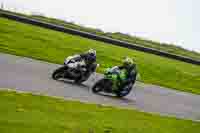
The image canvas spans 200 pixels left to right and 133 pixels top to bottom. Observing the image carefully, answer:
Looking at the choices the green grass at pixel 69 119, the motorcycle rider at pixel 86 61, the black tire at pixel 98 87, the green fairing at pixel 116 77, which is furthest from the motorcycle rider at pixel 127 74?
the green grass at pixel 69 119

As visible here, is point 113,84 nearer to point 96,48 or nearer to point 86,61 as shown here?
point 86,61

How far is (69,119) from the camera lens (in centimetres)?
1162

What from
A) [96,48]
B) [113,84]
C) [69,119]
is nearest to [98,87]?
[113,84]

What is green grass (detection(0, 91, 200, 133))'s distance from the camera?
10055 mm

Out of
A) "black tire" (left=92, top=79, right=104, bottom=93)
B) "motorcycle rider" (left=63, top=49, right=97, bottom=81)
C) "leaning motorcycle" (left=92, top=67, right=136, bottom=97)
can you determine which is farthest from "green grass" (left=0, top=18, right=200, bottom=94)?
"black tire" (left=92, top=79, right=104, bottom=93)

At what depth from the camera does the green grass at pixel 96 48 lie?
3262cm

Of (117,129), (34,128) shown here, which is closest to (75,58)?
(117,129)

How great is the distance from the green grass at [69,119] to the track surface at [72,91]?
157 centimetres

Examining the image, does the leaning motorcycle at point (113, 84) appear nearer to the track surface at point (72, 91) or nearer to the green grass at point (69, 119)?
the track surface at point (72, 91)

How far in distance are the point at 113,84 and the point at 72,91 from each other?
2655 millimetres

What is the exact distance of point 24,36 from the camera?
36.5 m

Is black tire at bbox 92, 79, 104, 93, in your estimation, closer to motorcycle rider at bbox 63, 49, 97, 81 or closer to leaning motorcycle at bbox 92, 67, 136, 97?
leaning motorcycle at bbox 92, 67, 136, 97

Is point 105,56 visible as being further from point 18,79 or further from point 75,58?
point 18,79

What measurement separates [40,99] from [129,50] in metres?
29.9
